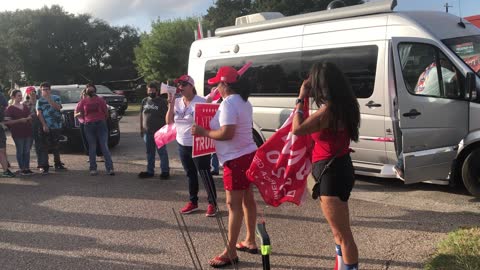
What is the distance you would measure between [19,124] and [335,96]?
7519 millimetres

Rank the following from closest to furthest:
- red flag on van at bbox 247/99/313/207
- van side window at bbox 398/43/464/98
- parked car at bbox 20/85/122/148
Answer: red flag on van at bbox 247/99/313/207
van side window at bbox 398/43/464/98
parked car at bbox 20/85/122/148

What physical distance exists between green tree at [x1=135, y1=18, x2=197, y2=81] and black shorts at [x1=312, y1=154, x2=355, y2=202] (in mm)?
38639

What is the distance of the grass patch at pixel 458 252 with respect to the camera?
3934 mm

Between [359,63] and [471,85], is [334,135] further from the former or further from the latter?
[359,63]

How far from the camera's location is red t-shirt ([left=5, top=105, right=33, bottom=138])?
885 cm

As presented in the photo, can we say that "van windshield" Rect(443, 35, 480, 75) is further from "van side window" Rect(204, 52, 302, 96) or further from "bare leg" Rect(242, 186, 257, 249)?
"bare leg" Rect(242, 186, 257, 249)

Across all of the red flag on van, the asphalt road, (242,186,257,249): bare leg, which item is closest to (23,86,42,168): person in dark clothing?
the asphalt road

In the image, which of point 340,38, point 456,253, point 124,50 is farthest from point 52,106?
point 124,50

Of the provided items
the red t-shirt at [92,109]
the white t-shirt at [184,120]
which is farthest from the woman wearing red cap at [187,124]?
the red t-shirt at [92,109]

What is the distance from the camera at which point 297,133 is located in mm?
3410

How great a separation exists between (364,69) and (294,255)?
340 centimetres

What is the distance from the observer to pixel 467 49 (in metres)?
6.49

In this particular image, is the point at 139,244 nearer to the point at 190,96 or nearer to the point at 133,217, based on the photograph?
the point at 133,217

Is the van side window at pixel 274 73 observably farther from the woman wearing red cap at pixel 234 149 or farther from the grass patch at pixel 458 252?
the grass patch at pixel 458 252
